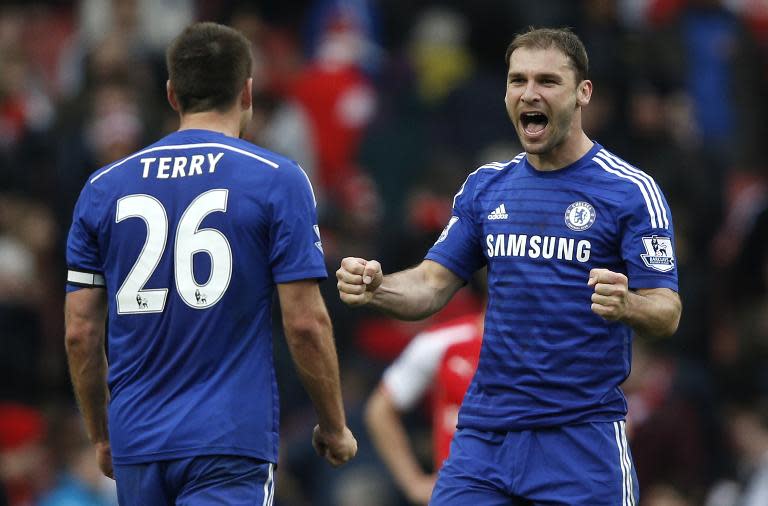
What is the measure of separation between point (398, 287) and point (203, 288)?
0.86m

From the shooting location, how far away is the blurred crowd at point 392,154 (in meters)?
11.4

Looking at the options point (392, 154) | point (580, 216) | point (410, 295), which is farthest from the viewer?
point (392, 154)

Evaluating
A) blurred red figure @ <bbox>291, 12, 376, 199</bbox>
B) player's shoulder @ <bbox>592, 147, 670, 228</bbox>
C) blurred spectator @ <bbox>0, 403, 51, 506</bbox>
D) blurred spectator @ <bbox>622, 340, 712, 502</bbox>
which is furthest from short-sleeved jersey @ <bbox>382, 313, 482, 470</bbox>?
blurred red figure @ <bbox>291, 12, 376, 199</bbox>

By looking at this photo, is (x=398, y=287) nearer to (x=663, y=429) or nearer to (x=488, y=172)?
(x=488, y=172)

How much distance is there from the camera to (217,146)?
20.7ft

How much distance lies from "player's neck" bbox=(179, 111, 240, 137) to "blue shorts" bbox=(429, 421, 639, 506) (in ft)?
5.25

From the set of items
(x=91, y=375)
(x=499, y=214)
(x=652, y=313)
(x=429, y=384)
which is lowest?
(x=429, y=384)

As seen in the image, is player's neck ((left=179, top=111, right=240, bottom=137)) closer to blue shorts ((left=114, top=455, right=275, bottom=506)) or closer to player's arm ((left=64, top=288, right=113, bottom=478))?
player's arm ((left=64, top=288, right=113, bottom=478))

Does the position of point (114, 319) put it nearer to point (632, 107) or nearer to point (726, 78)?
→ point (632, 107)

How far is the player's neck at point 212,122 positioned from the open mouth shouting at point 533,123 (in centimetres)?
116

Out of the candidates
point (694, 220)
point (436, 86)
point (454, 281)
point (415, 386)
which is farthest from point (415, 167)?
point (454, 281)

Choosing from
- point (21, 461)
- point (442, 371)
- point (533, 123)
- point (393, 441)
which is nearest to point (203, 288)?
point (533, 123)

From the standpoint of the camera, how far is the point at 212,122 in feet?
21.1

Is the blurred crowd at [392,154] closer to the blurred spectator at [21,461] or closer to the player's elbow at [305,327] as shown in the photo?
the blurred spectator at [21,461]
